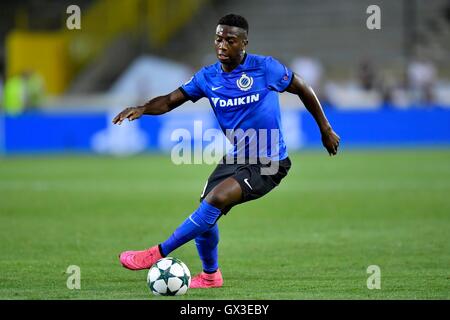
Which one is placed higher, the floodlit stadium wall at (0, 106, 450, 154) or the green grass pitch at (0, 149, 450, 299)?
the floodlit stadium wall at (0, 106, 450, 154)

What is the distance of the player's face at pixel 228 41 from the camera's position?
7875 mm

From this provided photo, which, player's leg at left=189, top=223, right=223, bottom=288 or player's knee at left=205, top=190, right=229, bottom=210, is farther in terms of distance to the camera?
player's leg at left=189, top=223, right=223, bottom=288

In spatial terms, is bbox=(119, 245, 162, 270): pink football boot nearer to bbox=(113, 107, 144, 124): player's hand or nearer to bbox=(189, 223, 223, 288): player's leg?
bbox=(189, 223, 223, 288): player's leg

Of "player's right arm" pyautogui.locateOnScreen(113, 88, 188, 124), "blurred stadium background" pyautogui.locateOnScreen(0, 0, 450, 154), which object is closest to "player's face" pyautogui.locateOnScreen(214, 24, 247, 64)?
"player's right arm" pyautogui.locateOnScreen(113, 88, 188, 124)

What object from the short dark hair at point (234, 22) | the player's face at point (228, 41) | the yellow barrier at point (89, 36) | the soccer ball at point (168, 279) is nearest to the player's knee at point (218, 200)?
the soccer ball at point (168, 279)

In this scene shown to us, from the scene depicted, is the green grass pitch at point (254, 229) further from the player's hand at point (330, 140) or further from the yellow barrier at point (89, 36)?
the yellow barrier at point (89, 36)

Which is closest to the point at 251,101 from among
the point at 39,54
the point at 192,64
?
the point at 39,54

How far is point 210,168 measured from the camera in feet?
75.6

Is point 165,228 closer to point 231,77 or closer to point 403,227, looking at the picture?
point 403,227

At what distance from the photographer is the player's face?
7.88 meters

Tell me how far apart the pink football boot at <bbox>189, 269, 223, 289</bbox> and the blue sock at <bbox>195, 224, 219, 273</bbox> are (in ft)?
0.14

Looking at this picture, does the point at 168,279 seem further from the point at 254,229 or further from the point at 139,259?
the point at 254,229

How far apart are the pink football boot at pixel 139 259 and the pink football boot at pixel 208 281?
55 cm

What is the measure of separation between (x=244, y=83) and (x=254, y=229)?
460cm
